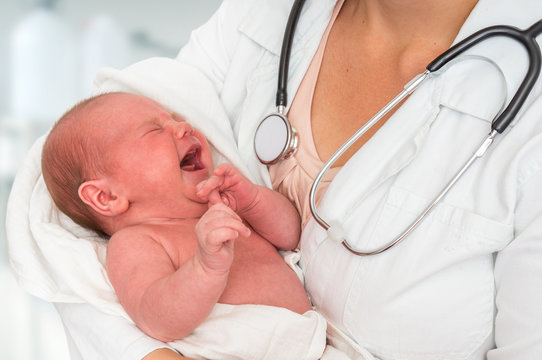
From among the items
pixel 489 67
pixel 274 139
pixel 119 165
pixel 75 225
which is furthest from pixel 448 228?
pixel 75 225

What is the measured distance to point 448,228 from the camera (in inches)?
30.0

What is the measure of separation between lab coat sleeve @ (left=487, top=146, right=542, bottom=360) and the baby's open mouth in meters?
0.60

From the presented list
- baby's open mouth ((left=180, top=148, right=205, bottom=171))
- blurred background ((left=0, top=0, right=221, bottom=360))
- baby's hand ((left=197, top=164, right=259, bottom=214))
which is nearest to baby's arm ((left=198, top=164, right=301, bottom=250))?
baby's hand ((left=197, top=164, right=259, bottom=214))

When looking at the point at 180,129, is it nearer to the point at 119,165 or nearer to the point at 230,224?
the point at 119,165

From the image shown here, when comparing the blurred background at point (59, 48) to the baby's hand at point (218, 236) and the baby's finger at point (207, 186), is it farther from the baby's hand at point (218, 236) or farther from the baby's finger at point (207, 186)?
the baby's hand at point (218, 236)

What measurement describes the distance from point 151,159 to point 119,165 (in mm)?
60

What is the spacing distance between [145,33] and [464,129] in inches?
62.9

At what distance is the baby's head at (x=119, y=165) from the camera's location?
1015 millimetres

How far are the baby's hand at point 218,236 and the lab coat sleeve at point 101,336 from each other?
158 millimetres

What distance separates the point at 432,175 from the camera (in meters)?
0.80

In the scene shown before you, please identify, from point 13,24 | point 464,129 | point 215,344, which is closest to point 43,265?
point 215,344

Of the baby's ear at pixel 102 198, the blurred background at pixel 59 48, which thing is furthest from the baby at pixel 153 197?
the blurred background at pixel 59 48

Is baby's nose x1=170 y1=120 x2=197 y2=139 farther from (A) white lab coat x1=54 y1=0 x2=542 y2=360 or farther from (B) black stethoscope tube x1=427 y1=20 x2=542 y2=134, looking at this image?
(B) black stethoscope tube x1=427 y1=20 x2=542 y2=134

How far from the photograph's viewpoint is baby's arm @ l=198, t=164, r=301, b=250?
97 cm
